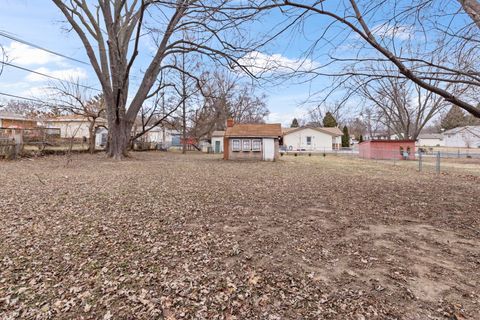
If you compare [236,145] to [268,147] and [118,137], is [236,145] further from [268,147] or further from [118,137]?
[118,137]

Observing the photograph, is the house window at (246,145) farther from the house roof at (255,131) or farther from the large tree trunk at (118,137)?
the large tree trunk at (118,137)

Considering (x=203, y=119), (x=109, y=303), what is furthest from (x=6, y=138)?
(x=203, y=119)

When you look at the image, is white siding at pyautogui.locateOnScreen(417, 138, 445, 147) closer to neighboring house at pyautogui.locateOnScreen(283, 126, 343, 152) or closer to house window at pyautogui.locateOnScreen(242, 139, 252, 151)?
neighboring house at pyautogui.locateOnScreen(283, 126, 343, 152)

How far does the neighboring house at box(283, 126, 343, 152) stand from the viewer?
117ft

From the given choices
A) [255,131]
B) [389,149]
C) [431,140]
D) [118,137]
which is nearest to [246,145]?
[255,131]

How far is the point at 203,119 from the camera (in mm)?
31344

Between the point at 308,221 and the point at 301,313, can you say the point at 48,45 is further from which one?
the point at 301,313

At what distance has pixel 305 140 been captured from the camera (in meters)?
36.2

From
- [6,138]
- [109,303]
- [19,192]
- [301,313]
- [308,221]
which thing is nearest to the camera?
[301,313]

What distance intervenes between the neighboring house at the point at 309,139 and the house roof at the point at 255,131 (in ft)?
52.5

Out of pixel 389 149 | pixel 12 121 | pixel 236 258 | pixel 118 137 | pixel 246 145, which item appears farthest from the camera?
pixel 12 121

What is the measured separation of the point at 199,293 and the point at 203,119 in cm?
2980

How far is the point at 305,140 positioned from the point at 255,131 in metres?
18.2

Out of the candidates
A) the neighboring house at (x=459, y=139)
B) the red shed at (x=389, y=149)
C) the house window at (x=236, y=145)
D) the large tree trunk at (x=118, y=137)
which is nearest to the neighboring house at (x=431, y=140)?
the neighboring house at (x=459, y=139)
